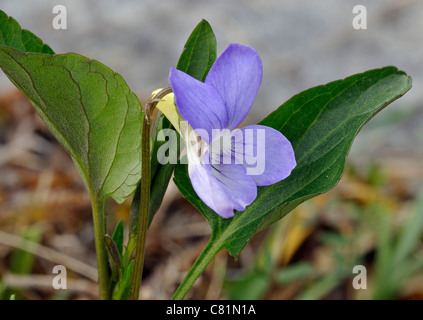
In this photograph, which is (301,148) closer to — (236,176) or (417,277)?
(236,176)

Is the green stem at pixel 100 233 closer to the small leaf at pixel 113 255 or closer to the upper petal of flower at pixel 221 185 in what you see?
the small leaf at pixel 113 255

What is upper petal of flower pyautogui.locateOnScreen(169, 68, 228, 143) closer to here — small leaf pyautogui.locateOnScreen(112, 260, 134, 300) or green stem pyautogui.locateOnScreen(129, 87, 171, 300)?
green stem pyautogui.locateOnScreen(129, 87, 171, 300)

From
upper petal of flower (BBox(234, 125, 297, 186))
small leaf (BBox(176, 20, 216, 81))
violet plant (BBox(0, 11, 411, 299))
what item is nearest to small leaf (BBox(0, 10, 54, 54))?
violet plant (BBox(0, 11, 411, 299))

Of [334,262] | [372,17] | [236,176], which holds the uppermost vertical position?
[372,17]

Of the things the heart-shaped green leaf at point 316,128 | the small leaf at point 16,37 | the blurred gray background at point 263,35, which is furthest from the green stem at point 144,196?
the blurred gray background at point 263,35

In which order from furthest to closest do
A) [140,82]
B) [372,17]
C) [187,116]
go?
[372,17]
[140,82]
[187,116]
